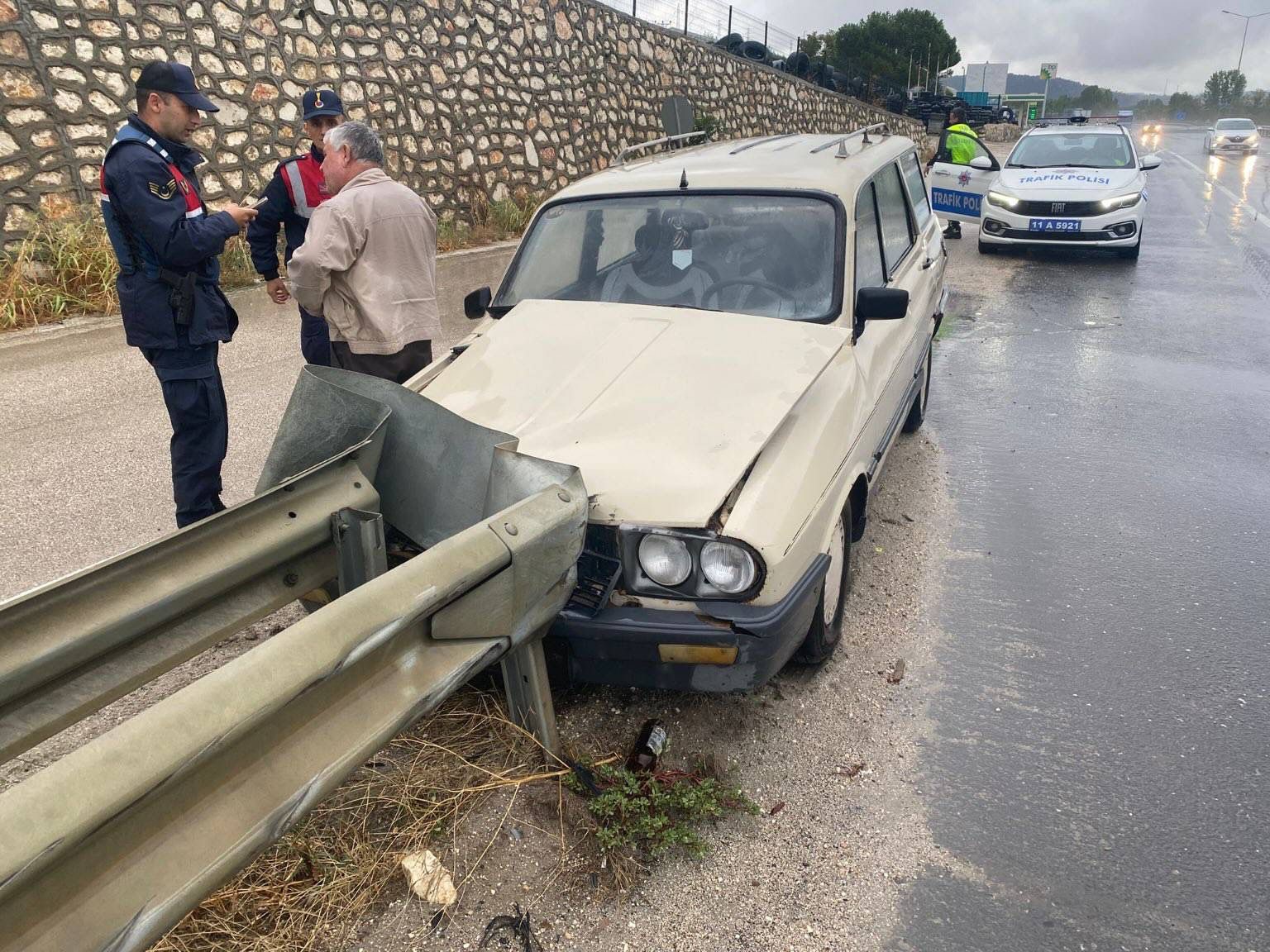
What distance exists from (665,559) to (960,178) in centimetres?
1005

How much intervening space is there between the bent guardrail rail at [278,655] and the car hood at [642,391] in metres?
0.29

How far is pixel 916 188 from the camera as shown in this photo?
5973 mm

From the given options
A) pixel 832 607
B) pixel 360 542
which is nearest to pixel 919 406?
pixel 832 607

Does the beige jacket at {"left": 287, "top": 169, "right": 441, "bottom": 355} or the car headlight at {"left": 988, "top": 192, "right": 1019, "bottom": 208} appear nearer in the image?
the beige jacket at {"left": 287, "top": 169, "right": 441, "bottom": 355}

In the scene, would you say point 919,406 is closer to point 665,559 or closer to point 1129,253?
point 665,559

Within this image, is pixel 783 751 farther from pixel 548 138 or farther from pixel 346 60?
pixel 548 138

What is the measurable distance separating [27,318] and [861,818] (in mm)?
7932

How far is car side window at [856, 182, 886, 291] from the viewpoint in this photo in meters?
3.96

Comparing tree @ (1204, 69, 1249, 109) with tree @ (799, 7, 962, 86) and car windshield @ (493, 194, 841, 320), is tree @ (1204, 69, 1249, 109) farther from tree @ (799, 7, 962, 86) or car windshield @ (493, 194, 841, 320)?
car windshield @ (493, 194, 841, 320)

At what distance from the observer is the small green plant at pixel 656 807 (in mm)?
2559

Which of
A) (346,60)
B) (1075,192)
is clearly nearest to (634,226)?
(346,60)

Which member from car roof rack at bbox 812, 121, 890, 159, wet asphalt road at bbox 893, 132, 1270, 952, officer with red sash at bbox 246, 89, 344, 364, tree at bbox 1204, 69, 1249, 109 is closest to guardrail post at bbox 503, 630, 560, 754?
wet asphalt road at bbox 893, 132, 1270, 952

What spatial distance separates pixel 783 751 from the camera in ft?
9.86

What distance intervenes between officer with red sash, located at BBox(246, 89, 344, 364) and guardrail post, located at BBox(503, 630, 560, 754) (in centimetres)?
284
